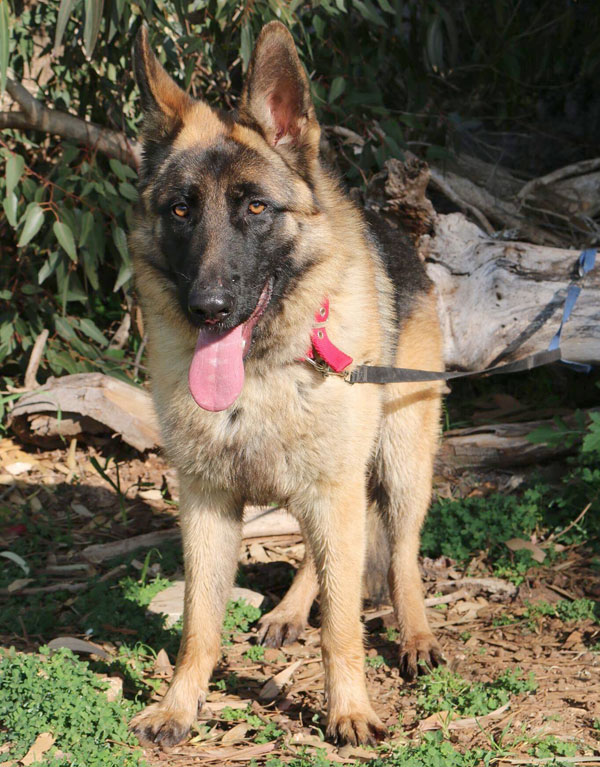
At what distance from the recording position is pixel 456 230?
5.07 meters

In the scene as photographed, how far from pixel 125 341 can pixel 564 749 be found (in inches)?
172

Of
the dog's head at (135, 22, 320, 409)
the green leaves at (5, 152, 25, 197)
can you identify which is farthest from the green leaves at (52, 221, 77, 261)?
the dog's head at (135, 22, 320, 409)

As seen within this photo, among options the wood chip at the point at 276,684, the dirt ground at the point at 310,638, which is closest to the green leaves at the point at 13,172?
the dirt ground at the point at 310,638

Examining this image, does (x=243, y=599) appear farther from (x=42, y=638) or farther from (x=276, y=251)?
(x=276, y=251)

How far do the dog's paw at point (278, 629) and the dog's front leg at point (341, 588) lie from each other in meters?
0.72

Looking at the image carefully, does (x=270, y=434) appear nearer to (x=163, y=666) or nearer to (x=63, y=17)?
(x=163, y=666)

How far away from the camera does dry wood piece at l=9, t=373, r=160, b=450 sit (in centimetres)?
500

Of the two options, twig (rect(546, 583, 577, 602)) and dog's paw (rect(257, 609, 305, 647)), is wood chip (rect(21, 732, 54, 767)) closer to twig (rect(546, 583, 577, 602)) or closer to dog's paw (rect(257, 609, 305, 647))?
dog's paw (rect(257, 609, 305, 647))

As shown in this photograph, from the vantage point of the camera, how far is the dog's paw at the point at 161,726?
2791 millimetres

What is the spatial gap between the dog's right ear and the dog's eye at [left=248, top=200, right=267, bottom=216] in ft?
1.40

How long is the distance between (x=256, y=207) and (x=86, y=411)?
2673 millimetres

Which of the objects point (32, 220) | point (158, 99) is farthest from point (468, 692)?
point (32, 220)

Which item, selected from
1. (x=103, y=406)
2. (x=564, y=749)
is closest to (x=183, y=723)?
(x=564, y=749)

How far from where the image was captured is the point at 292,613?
369 cm
